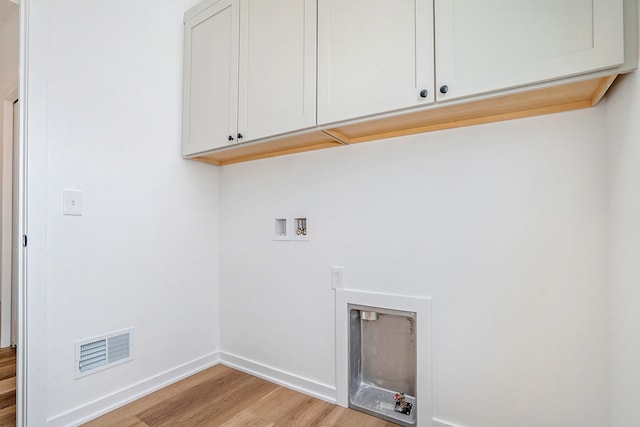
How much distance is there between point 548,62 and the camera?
42.7 inches

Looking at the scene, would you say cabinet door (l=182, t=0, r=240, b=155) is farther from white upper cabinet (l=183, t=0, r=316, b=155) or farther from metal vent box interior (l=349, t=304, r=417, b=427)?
metal vent box interior (l=349, t=304, r=417, b=427)

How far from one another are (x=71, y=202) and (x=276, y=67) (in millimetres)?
1307

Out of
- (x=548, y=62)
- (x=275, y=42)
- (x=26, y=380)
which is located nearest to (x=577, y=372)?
(x=548, y=62)

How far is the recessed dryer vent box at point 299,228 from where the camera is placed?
200 centimetres

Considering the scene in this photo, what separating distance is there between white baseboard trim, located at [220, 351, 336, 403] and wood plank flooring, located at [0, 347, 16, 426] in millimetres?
1162

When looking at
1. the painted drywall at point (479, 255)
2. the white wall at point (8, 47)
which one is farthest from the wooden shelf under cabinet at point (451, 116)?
the white wall at point (8, 47)

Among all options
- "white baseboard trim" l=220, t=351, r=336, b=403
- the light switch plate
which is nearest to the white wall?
the light switch plate

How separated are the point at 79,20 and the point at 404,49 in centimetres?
173

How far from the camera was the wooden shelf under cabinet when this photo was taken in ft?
3.89

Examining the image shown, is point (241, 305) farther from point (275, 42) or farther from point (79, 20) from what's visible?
point (79, 20)

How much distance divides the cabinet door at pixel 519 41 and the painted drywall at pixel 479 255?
324mm

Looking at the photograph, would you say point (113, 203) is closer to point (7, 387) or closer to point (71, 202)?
point (71, 202)

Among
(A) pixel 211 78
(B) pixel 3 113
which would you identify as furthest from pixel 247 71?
(B) pixel 3 113

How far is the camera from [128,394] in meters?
1.86
